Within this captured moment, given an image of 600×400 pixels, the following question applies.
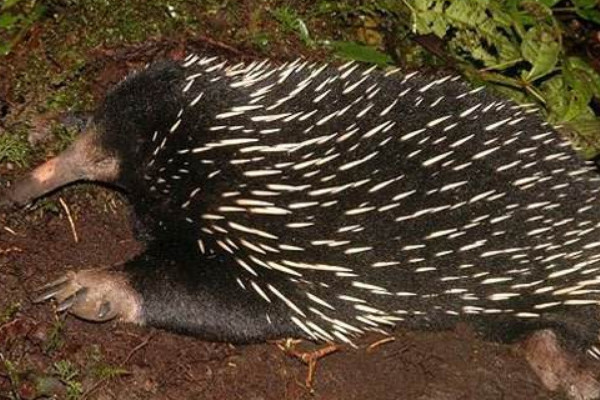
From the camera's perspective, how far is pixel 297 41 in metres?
5.90

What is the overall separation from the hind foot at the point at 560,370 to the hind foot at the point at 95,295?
2.13 meters

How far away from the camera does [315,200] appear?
4.25m

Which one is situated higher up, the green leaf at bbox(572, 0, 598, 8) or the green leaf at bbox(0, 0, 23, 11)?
the green leaf at bbox(0, 0, 23, 11)

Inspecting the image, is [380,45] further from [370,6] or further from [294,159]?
[294,159]

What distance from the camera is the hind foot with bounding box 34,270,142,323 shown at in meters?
4.19

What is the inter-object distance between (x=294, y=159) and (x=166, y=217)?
709 mm

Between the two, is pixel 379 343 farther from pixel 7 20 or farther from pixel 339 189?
pixel 7 20

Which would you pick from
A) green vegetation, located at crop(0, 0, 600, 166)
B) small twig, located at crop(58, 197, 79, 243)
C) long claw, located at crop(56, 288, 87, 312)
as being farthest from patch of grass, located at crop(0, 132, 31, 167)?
long claw, located at crop(56, 288, 87, 312)

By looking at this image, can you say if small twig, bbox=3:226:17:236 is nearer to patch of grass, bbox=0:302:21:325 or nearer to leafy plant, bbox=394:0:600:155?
patch of grass, bbox=0:302:21:325

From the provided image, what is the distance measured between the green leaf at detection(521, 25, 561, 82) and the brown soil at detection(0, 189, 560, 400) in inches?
67.0

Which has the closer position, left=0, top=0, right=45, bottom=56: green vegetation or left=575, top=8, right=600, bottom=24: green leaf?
left=0, top=0, right=45, bottom=56: green vegetation

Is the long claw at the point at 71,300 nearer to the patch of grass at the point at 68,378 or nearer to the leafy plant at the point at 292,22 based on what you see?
the patch of grass at the point at 68,378

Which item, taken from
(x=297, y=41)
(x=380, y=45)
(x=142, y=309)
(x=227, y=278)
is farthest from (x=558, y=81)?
(x=142, y=309)

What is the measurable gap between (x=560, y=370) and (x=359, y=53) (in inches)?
93.6
